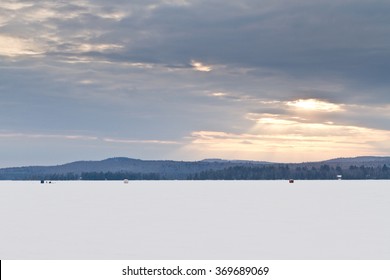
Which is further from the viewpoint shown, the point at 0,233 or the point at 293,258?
the point at 0,233

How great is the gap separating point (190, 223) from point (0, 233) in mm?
19534

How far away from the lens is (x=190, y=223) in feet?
236

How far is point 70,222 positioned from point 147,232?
16539 millimetres

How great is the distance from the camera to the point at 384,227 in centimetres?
6669
